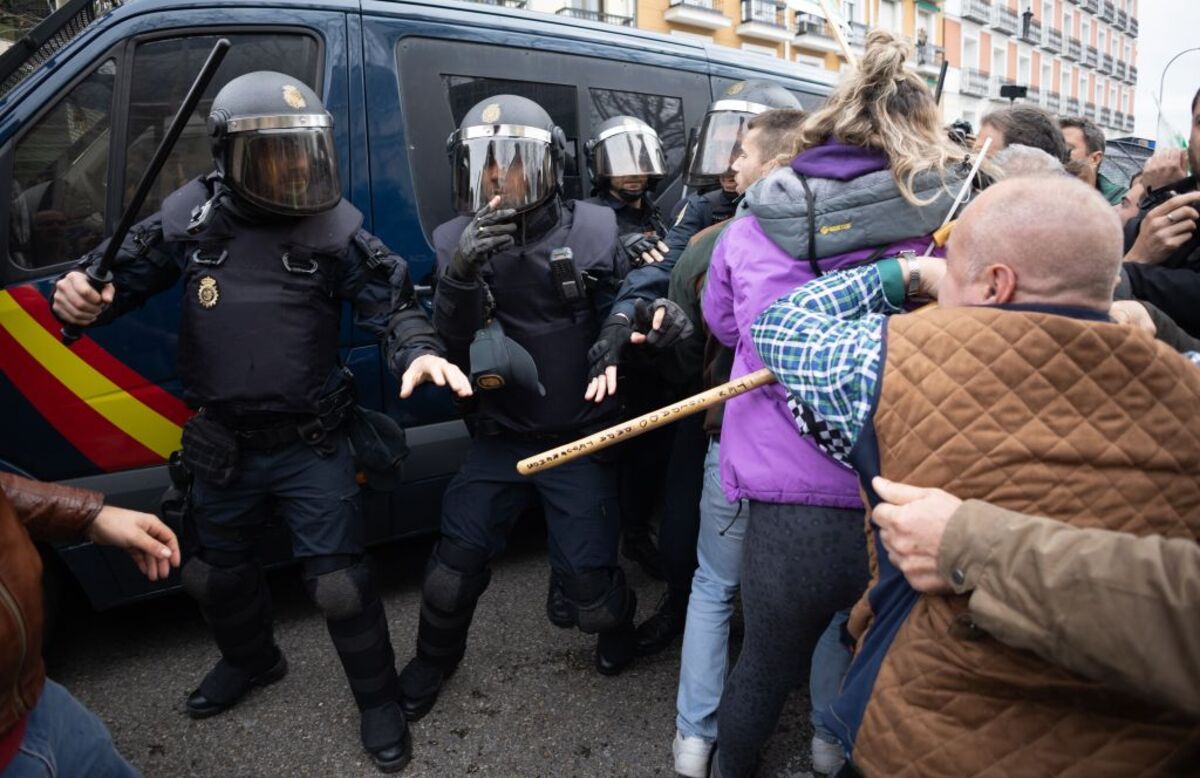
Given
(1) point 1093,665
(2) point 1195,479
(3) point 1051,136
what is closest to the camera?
(1) point 1093,665

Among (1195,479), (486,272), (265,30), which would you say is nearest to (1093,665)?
(1195,479)

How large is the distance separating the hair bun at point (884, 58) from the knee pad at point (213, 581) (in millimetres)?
2289

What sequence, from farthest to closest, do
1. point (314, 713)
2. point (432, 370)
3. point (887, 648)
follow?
point (314, 713) < point (432, 370) < point (887, 648)

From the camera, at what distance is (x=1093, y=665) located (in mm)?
1025

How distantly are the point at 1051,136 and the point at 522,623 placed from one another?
2.81m

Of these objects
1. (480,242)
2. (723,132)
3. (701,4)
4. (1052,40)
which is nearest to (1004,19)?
(1052,40)

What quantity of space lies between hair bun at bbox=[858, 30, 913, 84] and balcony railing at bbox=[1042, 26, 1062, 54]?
1803 inches

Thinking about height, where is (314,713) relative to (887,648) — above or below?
below

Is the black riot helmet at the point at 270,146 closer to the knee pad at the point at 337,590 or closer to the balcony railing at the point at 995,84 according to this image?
the knee pad at the point at 337,590

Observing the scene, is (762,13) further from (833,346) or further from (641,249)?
(833,346)

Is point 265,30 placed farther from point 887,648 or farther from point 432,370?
point 887,648

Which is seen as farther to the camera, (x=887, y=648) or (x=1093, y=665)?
(x=887, y=648)

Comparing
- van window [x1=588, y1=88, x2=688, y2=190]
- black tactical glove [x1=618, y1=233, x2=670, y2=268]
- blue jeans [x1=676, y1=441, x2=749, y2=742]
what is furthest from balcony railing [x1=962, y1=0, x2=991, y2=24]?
blue jeans [x1=676, y1=441, x2=749, y2=742]

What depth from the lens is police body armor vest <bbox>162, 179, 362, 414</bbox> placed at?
240 cm
